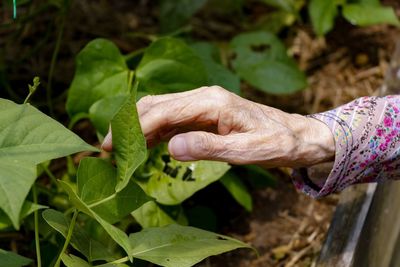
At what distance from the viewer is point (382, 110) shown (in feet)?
3.62

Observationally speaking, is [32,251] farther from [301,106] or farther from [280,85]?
[301,106]

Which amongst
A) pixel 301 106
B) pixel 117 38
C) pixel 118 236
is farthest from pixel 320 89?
pixel 118 236

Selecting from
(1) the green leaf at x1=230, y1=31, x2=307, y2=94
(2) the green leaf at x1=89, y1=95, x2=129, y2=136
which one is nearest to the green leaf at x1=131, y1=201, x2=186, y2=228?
(2) the green leaf at x1=89, y1=95, x2=129, y2=136

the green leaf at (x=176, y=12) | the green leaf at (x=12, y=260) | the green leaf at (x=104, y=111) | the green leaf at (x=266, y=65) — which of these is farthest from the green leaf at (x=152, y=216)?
the green leaf at (x=176, y=12)

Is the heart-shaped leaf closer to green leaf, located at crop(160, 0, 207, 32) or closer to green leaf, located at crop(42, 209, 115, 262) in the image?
green leaf, located at crop(42, 209, 115, 262)

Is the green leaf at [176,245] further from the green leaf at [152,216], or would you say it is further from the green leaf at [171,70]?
the green leaf at [171,70]

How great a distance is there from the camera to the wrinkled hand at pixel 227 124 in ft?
3.05

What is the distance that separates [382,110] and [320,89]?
0.73 m

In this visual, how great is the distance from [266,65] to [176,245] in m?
0.78

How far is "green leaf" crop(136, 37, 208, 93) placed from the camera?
1272 millimetres

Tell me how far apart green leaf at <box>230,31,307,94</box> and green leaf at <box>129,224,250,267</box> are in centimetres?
68

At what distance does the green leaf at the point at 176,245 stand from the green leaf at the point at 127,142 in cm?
10

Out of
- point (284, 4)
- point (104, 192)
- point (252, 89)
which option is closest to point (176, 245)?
point (104, 192)

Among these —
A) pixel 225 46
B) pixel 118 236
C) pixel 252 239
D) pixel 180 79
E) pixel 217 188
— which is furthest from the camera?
pixel 225 46
